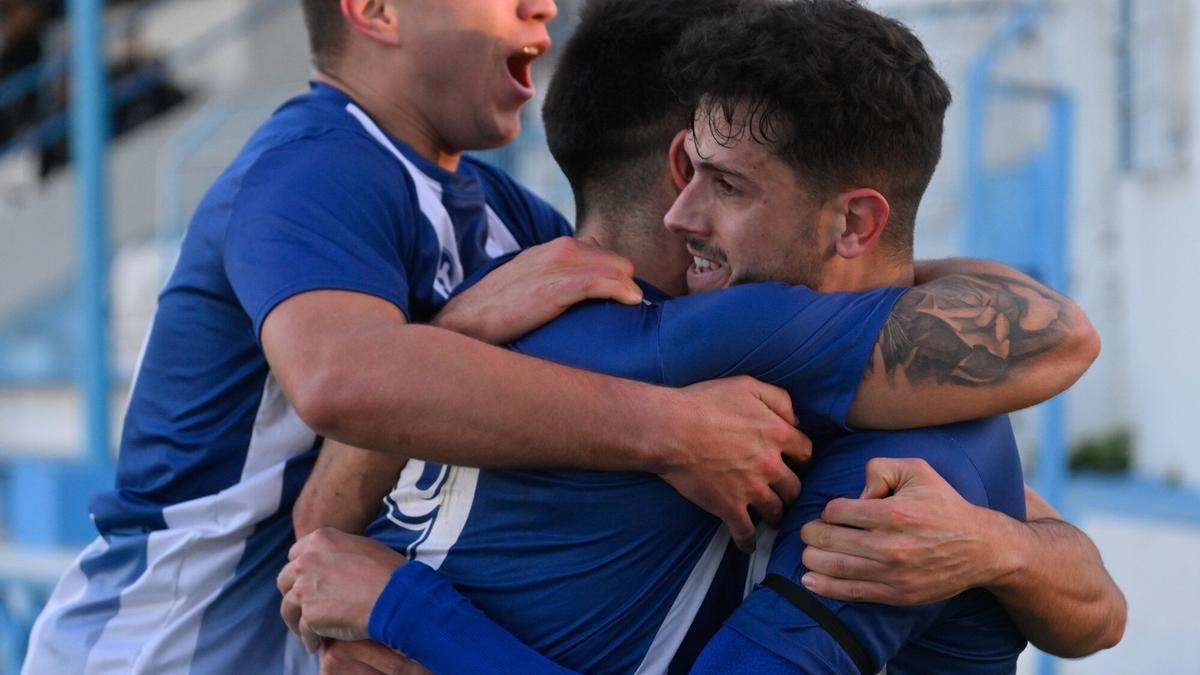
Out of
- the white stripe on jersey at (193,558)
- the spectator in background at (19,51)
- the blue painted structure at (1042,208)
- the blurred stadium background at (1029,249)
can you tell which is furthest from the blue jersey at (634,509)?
the spectator in background at (19,51)

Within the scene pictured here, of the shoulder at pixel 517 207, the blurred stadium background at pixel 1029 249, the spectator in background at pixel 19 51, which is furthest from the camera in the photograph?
the spectator in background at pixel 19 51

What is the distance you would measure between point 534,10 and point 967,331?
3.90ft

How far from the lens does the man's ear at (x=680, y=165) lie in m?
2.26

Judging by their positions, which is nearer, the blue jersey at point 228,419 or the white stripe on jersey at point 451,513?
the white stripe on jersey at point 451,513

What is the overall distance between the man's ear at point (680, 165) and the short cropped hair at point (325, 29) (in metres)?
0.84

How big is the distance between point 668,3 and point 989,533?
106cm

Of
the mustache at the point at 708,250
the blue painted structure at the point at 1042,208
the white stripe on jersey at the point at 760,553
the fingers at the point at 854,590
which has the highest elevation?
the mustache at the point at 708,250

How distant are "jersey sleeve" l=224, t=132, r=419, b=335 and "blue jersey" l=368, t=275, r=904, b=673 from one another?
0.29m

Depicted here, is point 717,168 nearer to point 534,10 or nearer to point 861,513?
point 861,513

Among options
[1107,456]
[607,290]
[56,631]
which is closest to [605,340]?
[607,290]

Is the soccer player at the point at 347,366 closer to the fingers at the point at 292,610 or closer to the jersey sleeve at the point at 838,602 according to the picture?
the jersey sleeve at the point at 838,602

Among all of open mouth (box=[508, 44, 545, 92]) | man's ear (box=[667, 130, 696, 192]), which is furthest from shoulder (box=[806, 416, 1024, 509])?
open mouth (box=[508, 44, 545, 92])

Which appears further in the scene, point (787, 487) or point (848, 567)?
point (787, 487)

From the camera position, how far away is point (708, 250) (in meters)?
2.15
